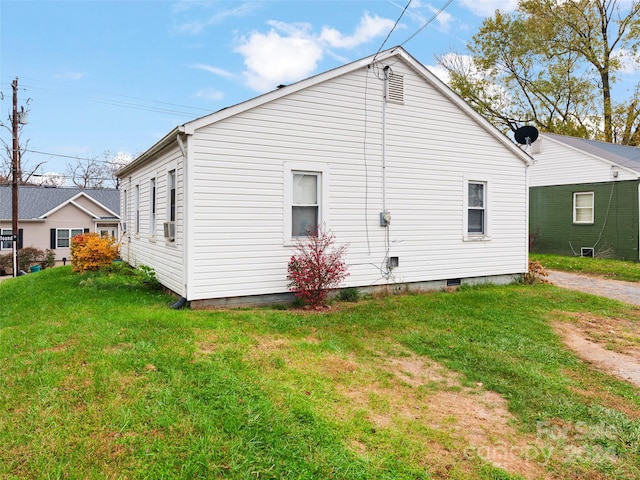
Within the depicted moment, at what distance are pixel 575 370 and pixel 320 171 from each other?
518 centimetres

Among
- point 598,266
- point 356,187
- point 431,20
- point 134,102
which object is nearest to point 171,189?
point 356,187

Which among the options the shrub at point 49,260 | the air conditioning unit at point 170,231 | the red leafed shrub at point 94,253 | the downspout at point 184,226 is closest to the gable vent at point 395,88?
the downspout at point 184,226

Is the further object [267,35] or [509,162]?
[267,35]

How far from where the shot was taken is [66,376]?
3.82 m

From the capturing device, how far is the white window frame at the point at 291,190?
24.9ft

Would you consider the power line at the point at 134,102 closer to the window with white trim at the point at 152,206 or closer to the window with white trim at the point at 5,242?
the window with white trim at the point at 5,242

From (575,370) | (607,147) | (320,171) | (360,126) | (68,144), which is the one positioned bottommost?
(575,370)

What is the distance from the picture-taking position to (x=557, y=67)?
2578 cm

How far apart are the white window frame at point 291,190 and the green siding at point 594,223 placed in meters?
13.1

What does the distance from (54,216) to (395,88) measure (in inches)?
1053

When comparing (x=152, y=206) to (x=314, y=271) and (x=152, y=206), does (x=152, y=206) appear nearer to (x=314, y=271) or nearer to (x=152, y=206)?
(x=152, y=206)

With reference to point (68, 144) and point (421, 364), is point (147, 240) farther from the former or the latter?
point (68, 144)

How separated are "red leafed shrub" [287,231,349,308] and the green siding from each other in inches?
513

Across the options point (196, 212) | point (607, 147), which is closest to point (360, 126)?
point (196, 212)
